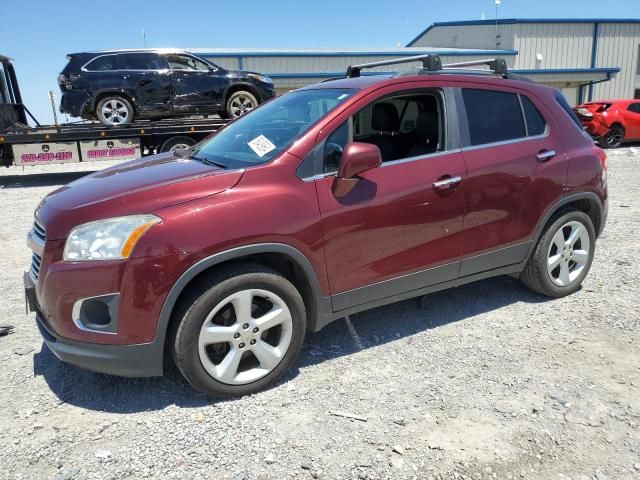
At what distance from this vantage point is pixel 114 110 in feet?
36.1

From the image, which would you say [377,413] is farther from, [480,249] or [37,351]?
[37,351]

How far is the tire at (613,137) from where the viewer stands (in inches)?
596

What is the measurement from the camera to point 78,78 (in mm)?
10375

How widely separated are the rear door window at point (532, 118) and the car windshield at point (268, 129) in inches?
58.3

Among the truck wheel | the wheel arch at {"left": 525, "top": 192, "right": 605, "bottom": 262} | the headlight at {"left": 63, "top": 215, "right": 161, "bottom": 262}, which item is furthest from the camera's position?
the truck wheel

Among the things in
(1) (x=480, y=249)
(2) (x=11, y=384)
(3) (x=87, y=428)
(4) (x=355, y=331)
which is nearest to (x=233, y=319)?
(3) (x=87, y=428)

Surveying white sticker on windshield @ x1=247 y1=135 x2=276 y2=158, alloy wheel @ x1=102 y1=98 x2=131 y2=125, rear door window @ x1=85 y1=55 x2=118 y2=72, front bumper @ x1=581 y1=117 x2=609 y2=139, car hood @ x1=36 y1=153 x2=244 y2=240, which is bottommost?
front bumper @ x1=581 y1=117 x2=609 y2=139

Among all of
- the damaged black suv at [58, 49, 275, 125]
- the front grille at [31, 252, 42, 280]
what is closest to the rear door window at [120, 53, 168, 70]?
the damaged black suv at [58, 49, 275, 125]

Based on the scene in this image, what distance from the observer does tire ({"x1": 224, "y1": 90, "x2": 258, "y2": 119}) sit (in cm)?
1140

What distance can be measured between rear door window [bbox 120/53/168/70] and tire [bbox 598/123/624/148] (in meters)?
12.9

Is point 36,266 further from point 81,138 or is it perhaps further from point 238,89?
point 238,89

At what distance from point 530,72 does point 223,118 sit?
814 inches

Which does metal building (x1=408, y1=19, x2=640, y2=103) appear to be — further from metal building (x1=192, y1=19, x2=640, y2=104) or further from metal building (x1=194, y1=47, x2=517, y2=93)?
metal building (x1=194, y1=47, x2=517, y2=93)

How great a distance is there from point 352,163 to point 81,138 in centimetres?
970
